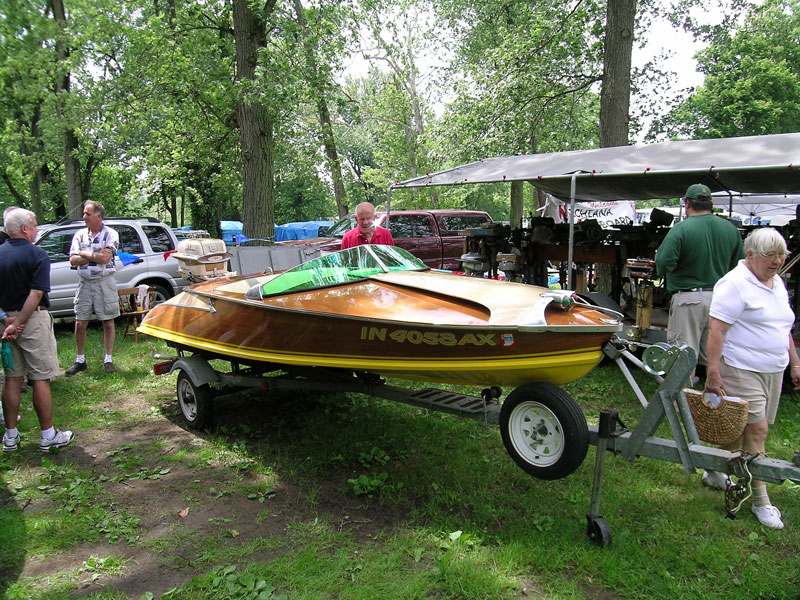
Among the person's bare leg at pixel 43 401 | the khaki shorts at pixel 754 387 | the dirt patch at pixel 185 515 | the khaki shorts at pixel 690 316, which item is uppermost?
the khaki shorts at pixel 690 316

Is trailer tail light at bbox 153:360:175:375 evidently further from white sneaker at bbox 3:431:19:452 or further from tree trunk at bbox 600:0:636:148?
tree trunk at bbox 600:0:636:148

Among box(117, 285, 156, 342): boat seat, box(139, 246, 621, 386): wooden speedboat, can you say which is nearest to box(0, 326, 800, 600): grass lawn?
box(139, 246, 621, 386): wooden speedboat

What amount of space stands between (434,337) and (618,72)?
26.5 feet

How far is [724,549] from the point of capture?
3066 mm

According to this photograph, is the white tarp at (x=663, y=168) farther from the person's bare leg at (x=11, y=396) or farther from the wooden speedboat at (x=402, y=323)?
the person's bare leg at (x=11, y=396)

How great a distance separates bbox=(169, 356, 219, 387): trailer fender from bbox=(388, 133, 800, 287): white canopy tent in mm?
4039

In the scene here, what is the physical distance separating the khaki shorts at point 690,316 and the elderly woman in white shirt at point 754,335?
0.94 m

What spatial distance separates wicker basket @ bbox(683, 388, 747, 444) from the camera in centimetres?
304

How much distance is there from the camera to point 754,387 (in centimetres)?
324

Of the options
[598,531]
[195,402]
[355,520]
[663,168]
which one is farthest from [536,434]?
[663,168]

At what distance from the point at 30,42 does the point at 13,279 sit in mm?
12080

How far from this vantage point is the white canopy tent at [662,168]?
511 centimetres

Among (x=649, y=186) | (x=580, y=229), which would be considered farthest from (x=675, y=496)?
(x=649, y=186)

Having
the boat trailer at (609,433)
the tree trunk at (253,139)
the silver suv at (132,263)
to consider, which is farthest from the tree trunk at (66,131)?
the boat trailer at (609,433)
